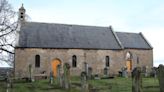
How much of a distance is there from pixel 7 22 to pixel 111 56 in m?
17.0

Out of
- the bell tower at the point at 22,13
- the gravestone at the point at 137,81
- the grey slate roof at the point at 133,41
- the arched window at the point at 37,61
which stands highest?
the bell tower at the point at 22,13

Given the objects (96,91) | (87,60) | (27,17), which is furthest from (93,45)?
(96,91)

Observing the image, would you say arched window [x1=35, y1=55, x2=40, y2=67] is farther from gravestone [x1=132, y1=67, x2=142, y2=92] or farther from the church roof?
gravestone [x1=132, y1=67, x2=142, y2=92]

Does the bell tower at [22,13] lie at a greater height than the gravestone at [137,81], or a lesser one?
greater

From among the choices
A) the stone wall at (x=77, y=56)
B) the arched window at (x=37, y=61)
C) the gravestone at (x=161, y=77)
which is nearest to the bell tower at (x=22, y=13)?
the stone wall at (x=77, y=56)

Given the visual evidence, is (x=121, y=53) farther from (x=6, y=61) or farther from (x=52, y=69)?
(x=6, y=61)

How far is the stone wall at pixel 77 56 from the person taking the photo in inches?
1624

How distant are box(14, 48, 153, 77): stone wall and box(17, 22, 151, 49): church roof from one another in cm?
70

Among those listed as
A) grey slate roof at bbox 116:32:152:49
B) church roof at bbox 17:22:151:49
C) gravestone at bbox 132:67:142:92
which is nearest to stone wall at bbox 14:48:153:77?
church roof at bbox 17:22:151:49

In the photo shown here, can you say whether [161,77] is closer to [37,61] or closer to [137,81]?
[137,81]

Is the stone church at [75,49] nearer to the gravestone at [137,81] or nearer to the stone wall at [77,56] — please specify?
the stone wall at [77,56]

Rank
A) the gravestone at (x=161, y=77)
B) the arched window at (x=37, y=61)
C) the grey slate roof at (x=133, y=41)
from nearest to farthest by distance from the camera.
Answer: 1. the gravestone at (x=161, y=77)
2. the arched window at (x=37, y=61)
3. the grey slate roof at (x=133, y=41)

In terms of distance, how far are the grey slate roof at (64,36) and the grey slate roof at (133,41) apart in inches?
82.9

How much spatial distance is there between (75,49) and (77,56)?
105 cm
